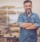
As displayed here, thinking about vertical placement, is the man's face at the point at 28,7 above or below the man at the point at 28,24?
above

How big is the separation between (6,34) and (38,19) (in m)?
0.31

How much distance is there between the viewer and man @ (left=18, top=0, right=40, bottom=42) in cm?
89

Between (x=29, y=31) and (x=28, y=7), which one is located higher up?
(x=28, y=7)

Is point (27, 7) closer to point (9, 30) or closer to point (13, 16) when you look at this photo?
point (13, 16)

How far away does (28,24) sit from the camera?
90cm

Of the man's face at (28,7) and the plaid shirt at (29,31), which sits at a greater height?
the man's face at (28,7)

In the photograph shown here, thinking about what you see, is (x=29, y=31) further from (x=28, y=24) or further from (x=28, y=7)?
(x=28, y=7)

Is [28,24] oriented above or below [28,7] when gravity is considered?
below

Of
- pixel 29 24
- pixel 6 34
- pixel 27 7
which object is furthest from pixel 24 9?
pixel 6 34

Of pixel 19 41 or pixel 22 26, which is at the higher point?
pixel 22 26

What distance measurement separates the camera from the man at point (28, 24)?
2.93 feet

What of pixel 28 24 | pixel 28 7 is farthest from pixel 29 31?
pixel 28 7

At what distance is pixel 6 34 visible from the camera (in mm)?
950

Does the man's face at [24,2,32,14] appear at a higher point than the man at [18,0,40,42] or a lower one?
higher
